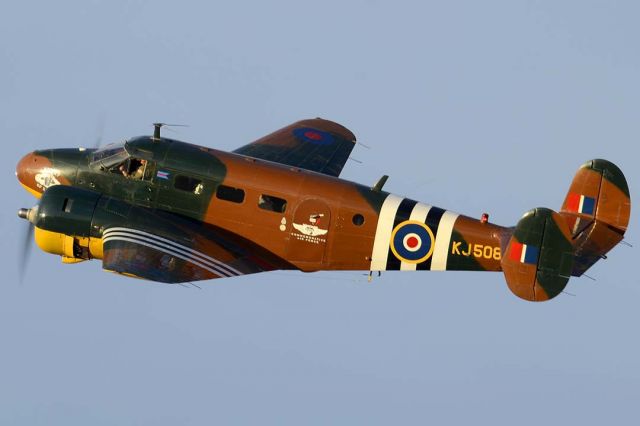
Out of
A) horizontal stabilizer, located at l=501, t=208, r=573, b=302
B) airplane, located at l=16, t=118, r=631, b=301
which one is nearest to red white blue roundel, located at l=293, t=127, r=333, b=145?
airplane, located at l=16, t=118, r=631, b=301

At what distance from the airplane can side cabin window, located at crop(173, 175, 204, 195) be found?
25 mm

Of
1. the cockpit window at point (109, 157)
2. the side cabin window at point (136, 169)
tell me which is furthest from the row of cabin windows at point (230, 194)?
the cockpit window at point (109, 157)

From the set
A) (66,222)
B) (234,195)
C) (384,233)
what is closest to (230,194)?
(234,195)

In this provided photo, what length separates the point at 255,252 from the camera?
1807 inches

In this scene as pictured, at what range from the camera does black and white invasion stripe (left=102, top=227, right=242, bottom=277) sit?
145 ft

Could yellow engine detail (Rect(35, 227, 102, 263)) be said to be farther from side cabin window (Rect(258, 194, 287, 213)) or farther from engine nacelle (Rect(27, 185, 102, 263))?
side cabin window (Rect(258, 194, 287, 213))

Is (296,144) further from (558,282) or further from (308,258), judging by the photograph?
(558,282)

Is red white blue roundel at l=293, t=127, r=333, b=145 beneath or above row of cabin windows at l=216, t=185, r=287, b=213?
above

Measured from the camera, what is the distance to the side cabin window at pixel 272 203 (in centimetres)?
4575

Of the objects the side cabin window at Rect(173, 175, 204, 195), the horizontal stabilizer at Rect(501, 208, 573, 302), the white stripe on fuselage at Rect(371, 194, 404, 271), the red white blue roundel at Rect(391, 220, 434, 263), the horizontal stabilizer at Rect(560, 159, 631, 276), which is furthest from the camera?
the side cabin window at Rect(173, 175, 204, 195)

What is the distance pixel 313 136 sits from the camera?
5122cm

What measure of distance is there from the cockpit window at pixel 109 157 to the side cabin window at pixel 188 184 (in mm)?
1463

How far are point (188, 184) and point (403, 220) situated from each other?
5432 mm

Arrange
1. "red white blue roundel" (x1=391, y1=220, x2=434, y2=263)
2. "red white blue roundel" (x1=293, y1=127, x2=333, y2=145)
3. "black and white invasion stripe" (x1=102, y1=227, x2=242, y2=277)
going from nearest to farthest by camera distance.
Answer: "black and white invasion stripe" (x1=102, y1=227, x2=242, y2=277), "red white blue roundel" (x1=391, y1=220, x2=434, y2=263), "red white blue roundel" (x1=293, y1=127, x2=333, y2=145)
